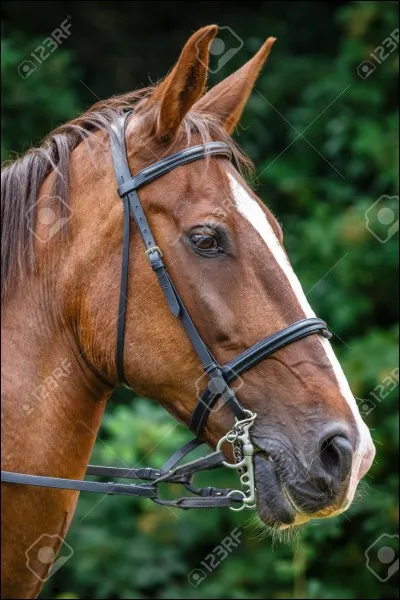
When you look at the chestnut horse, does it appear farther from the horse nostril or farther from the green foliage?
the green foliage

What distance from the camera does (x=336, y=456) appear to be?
225cm

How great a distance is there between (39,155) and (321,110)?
163 inches

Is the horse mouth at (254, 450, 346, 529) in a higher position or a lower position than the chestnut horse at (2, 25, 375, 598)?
lower

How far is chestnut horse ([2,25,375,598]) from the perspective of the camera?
90.6 inches

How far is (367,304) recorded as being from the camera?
5871 mm

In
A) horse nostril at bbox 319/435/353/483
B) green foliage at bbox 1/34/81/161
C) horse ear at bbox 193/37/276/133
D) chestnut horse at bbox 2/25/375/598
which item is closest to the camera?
horse nostril at bbox 319/435/353/483

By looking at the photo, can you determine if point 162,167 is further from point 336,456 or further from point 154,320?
point 336,456

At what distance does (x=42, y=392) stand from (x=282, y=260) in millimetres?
860

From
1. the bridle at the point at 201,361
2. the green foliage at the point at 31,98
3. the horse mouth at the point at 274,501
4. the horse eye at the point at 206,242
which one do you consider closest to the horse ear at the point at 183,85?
the bridle at the point at 201,361

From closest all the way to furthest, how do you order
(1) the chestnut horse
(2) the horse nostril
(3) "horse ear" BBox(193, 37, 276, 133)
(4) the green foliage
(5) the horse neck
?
(2) the horse nostril
(1) the chestnut horse
(5) the horse neck
(3) "horse ear" BBox(193, 37, 276, 133)
(4) the green foliage

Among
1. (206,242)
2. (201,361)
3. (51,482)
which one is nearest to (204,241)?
(206,242)

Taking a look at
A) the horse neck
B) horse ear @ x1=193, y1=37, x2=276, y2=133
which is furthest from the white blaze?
the horse neck

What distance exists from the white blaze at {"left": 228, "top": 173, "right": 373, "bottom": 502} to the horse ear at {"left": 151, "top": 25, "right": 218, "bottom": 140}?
26cm

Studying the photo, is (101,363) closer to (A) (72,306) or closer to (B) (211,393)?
(A) (72,306)
